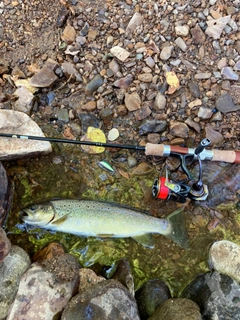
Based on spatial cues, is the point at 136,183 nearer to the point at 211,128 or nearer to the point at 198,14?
the point at 211,128

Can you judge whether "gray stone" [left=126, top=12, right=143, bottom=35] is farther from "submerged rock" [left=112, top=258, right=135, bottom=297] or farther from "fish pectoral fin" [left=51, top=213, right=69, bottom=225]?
"submerged rock" [left=112, top=258, right=135, bottom=297]

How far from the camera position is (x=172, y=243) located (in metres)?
4.04

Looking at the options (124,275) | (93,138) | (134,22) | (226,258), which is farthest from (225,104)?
(124,275)

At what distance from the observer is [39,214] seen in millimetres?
3848

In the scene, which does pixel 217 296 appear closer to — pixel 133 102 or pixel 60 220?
pixel 60 220

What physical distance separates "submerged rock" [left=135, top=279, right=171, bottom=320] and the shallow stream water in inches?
4.4

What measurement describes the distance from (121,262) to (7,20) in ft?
10.5

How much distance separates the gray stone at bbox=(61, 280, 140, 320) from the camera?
126 inches

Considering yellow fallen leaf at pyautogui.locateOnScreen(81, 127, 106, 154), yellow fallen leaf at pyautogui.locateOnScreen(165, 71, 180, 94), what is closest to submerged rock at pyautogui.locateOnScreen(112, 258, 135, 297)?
yellow fallen leaf at pyautogui.locateOnScreen(81, 127, 106, 154)

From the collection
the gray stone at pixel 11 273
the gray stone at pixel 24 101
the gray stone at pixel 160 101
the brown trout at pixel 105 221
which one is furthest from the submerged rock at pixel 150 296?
the gray stone at pixel 24 101

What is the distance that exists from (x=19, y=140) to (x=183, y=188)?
72.0 inches

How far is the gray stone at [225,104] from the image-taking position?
14.0 ft

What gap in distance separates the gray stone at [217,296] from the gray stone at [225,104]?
179cm

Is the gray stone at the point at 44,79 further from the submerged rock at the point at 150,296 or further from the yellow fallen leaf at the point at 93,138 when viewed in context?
the submerged rock at the point at 150,296
